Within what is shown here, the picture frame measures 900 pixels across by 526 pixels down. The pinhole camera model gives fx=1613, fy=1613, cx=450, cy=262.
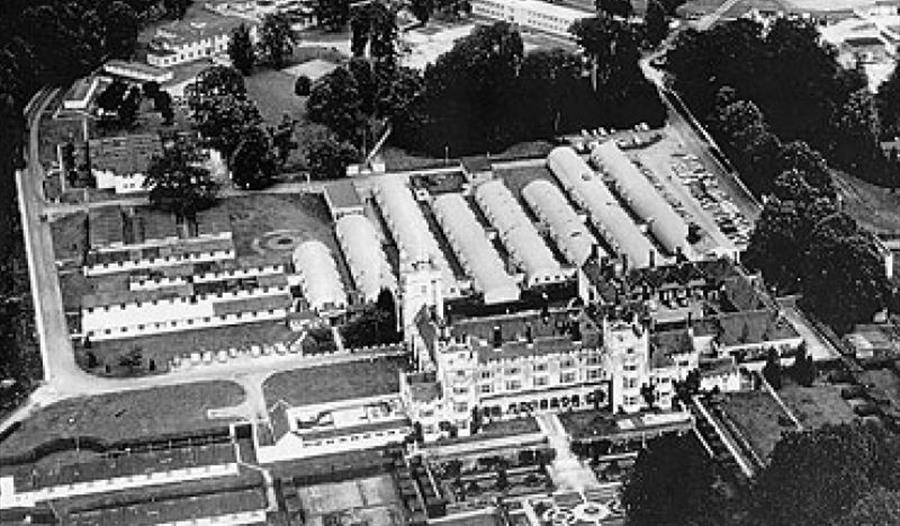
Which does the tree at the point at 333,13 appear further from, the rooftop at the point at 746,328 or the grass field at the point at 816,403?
the grass field at the point at 816,403

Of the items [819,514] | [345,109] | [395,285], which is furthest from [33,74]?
[819,514]

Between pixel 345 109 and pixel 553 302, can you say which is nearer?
pixel 553 302

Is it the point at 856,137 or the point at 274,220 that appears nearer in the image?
the point at 274,220

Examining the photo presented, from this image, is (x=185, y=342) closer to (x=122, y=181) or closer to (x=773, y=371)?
(x=122, y=181)

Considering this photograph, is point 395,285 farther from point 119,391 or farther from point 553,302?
point 119,391

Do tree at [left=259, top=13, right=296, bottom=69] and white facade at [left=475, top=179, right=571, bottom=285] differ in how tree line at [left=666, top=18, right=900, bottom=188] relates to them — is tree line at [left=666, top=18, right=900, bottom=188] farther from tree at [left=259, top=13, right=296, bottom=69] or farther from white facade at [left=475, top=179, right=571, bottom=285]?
tree at [left=259, top=13, right=296, bottom=69]

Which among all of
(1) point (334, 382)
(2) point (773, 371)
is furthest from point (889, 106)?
(1) point (334, 382)

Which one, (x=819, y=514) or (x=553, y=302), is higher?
(x=819, y=514)
